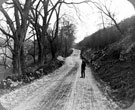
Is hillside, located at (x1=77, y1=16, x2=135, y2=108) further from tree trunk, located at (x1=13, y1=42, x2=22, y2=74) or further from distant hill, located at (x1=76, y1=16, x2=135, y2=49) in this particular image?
tree trunk, located at (x1=13, y1=42, x2=22, y2=74)

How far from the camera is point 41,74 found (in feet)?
29.0

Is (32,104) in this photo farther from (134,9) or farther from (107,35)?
(107,35)

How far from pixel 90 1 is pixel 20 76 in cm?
380

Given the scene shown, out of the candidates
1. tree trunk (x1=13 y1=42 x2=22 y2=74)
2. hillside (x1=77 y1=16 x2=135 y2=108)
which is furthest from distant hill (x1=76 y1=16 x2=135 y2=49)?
tree trunk (x1=13 y1=42 x2=22 y2=74)

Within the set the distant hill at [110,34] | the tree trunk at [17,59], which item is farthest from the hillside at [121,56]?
the tree trunk at [17,59]

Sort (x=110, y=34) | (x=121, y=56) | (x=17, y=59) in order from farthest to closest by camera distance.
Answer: (x=17, y=59) → (x=110, y=34) → (x=121, y=56)

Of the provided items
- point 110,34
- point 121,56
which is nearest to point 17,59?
point 110,34

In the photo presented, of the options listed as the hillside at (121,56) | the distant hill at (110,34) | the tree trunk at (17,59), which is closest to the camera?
the hillside at (121,56)

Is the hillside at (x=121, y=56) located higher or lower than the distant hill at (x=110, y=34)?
lower

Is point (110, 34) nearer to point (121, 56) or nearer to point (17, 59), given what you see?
point (121, 56)

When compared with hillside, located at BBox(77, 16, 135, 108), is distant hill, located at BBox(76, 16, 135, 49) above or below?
above

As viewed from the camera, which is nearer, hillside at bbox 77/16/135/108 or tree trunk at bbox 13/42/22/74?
hillside at bbox 77/16/135/108

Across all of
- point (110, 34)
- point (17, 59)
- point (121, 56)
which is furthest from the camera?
point (17, 59)

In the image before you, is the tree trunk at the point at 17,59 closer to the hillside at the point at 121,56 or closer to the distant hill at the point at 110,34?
the distant hill at the point at 110,34
